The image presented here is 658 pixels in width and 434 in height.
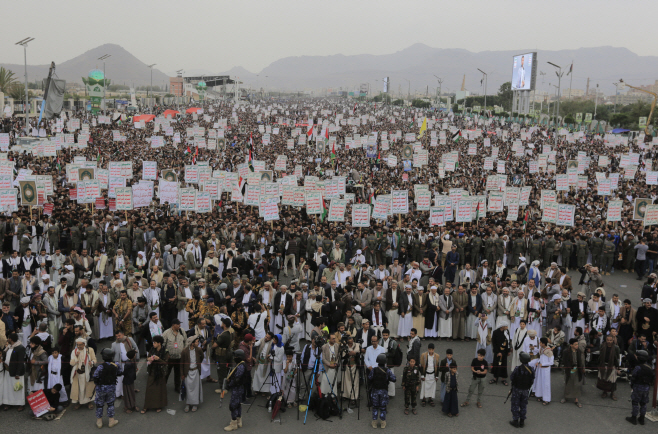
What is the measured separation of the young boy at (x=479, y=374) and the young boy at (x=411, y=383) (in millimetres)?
891

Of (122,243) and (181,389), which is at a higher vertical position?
(122,243)

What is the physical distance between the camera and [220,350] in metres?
9.45

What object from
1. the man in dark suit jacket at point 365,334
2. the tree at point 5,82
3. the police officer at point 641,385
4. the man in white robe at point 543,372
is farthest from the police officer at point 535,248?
the tree at point 5,82

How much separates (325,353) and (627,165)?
82.7 ft

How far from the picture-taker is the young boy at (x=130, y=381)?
8633 millimetres

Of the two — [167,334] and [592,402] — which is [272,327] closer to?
[167,334]

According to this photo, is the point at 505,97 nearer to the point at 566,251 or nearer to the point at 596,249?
the point at 596,249

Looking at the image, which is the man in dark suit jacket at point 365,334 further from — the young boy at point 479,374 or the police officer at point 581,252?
the police officer at point 581,252

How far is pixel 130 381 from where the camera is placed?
8.77 metres

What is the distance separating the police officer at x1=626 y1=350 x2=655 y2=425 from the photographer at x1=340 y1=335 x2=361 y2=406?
422 centimetres

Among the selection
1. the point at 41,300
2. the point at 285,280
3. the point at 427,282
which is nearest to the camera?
the point at 41,300

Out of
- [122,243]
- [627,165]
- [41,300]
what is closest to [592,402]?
[41,300]

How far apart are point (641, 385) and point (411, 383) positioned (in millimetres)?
3465

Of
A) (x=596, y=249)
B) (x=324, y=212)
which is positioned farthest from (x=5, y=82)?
(x=596, y=249)
